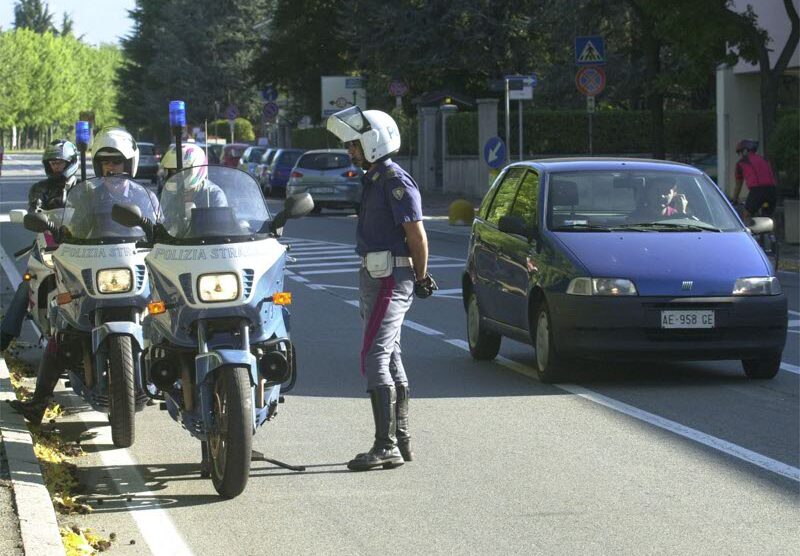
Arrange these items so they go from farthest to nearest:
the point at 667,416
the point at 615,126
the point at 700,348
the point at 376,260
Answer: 1. the point at 615,126
2. the point at 700,348
3. the point at 667,416
4. the point at 376,260

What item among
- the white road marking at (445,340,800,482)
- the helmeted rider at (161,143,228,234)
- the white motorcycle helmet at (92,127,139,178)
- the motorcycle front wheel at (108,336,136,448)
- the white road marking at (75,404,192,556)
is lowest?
the white road marking at (445,340,800,482)

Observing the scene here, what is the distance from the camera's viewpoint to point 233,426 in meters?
7.39

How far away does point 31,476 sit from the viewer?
778cm

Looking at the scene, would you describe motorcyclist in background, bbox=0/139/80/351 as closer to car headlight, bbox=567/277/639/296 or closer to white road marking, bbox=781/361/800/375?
car headlight, bbox=567/277/639/296

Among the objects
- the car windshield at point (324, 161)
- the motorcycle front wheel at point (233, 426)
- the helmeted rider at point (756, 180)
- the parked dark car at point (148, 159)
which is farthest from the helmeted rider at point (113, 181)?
the parked dark car at point (148, 159)

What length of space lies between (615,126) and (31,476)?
131 ft

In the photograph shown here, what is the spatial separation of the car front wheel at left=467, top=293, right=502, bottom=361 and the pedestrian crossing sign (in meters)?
16.0

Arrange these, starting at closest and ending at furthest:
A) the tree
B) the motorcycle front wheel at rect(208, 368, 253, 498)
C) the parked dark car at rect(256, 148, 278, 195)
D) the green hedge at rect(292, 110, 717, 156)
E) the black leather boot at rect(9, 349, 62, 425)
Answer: the motorcycle front wheel at rect(208, 368, 253, 498), the black leather boot at rect(9, 349, 62, 425), the tree, the green hedge at rect(292, 110, 717, 156), the parked dark car at rect(256, 148, 278, 195)

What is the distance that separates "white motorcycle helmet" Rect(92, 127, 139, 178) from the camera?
978 centimetres

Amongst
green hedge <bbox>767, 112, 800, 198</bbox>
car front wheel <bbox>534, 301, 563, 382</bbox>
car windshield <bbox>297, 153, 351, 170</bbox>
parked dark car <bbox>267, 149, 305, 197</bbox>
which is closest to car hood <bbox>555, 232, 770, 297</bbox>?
car front wheel <bbox>534, 301, 563, 382</bbox>

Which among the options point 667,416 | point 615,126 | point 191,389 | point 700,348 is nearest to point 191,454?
point 191,389

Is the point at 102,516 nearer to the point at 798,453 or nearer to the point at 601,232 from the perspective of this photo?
the point at 798,453

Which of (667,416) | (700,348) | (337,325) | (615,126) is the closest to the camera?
(667,416)

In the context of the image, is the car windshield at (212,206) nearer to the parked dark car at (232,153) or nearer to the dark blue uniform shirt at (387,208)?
the dark blue uniform shirt at (387,208)
